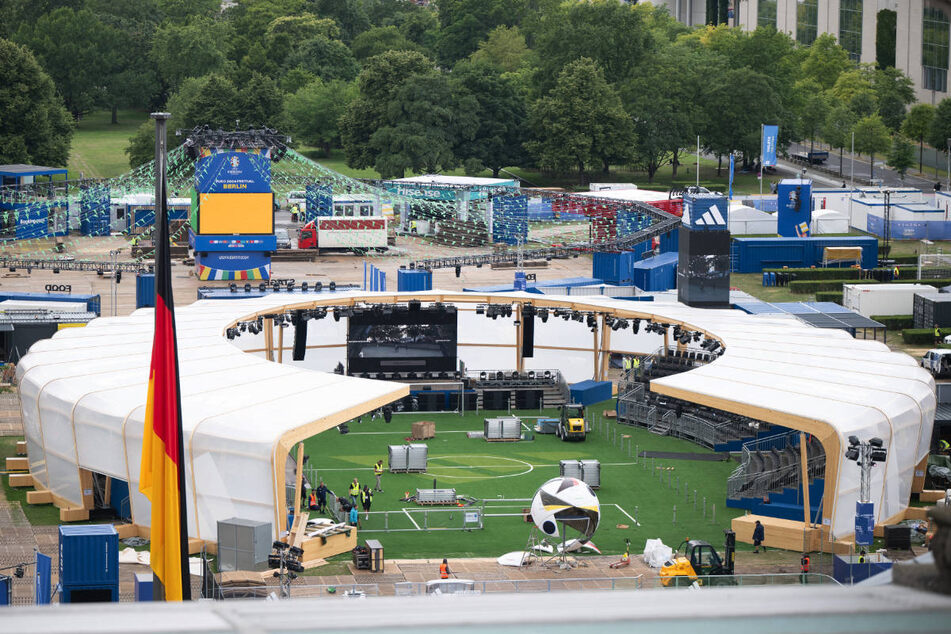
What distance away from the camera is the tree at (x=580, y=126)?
431 ft

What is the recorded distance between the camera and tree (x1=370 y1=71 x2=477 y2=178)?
5049 inches

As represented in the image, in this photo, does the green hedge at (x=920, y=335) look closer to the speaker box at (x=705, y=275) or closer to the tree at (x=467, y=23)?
the speaker box at (x=705, y=275)

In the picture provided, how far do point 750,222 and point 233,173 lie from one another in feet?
138

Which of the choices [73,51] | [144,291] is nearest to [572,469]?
[144,291]

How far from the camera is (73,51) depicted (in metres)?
154

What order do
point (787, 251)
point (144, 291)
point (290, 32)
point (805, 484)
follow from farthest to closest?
point (290, 32)
point (787, 251)
point (144, 291)
point (805, 484)

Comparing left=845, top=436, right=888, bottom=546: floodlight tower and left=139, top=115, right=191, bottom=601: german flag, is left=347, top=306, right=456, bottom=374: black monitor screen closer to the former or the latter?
left=845, top=436, right=888, bottom=546: floodlight tower

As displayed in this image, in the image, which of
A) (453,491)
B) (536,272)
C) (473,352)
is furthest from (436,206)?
(453,491)

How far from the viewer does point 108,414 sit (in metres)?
42.7

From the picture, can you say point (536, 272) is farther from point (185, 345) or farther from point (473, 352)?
point (185, 345)

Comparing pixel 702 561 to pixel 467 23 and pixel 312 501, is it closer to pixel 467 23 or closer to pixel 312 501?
pixel 312 501

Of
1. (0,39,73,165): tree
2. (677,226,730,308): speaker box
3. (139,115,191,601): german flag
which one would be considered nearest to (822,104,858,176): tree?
(0,39,73,165): tree

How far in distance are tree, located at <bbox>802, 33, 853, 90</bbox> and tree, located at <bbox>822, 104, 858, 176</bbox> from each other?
67.5ft

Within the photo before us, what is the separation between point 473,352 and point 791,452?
20325 mm
